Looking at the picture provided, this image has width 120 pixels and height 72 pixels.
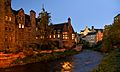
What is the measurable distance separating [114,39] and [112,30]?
4703mm

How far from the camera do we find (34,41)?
91.1m

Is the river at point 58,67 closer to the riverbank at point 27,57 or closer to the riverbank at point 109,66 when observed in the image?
the riverbank at point 27,57

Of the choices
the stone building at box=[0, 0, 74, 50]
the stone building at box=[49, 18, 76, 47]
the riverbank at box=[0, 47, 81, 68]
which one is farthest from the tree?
the stone building at box=[49, 18, 76, 47]

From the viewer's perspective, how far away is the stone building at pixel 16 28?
74.8 meters

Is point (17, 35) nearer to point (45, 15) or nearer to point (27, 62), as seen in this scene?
point (45, 15)

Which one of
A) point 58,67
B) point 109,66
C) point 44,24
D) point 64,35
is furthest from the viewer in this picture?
point 64,35

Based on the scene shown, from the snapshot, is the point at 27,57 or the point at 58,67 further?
the point at 27,57

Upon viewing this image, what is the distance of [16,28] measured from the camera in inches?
3246

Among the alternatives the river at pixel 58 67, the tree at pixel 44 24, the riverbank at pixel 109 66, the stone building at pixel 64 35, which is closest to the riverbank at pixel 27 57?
the river at pixel 58 67

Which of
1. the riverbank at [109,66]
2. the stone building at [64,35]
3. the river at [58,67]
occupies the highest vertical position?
the stone building at [64,35]

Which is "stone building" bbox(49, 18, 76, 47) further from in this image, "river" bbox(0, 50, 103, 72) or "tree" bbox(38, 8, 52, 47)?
"river" bbox(0, 50, 103, 72)

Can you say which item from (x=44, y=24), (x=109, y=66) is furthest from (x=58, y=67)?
(x=109, y=66)

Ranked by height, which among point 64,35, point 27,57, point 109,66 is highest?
point 64,35

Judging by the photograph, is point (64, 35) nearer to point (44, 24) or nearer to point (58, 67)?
point (44, 24)
